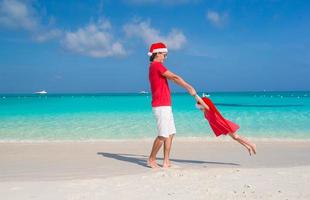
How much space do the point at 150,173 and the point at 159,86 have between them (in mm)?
1395

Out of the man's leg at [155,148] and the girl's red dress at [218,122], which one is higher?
the girl's red dress at [218,122]

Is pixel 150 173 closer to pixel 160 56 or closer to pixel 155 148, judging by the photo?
pixel 155 148

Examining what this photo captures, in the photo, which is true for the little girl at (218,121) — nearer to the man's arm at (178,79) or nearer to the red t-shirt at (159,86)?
the man's arm at (178,79)

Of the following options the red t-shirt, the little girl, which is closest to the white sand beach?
the little girl

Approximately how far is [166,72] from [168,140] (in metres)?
1.12

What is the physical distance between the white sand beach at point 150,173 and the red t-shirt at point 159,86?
110 cm

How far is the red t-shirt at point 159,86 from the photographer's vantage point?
6211 millimetres

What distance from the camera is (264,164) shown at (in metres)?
7.08

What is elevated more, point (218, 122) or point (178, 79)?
point (178, 79)

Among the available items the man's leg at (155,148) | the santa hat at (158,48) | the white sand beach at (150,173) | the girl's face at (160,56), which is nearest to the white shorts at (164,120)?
the man's leg at (155,148)

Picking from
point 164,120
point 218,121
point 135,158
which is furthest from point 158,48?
point 135,158

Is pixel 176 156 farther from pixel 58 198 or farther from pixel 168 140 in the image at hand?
pixel 58 198

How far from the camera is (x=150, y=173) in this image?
581cm

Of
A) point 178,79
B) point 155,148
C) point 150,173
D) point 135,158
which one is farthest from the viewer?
point 135,158
